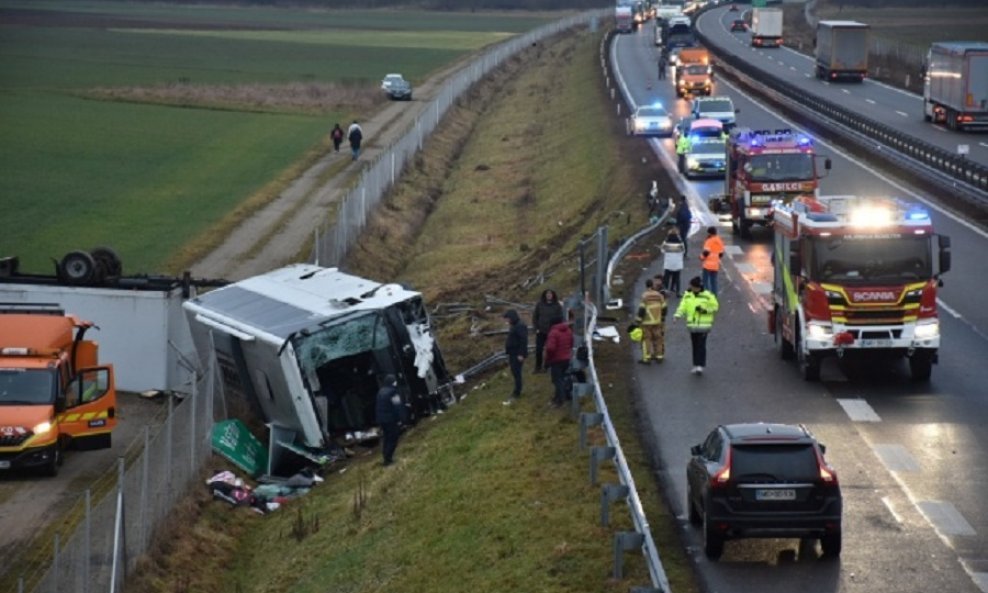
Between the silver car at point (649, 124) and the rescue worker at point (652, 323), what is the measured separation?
42978 millimetres

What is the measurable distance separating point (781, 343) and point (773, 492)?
12827 mm

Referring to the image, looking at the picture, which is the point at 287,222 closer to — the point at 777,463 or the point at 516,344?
the point at 516,344

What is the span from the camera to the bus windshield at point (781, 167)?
151 feet

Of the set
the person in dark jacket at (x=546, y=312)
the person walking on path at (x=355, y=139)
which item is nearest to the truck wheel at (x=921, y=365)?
the person in dark jacket at (x=546, y=312)

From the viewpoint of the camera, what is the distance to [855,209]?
30.4 metres

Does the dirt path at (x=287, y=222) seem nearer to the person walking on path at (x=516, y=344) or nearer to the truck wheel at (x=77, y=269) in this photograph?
the truck wheel at (x=77, y=269)

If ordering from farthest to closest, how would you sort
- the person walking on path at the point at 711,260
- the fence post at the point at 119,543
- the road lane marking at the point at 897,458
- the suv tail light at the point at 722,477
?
the person walking on path at the point at 711,260 → the road lane marking at the point at 897,458 → the fence post at the point at 119,543 → the suv tail light at the point at 722,477

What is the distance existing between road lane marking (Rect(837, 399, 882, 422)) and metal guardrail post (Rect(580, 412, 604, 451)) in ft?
14.1

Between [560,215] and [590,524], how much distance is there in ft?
129

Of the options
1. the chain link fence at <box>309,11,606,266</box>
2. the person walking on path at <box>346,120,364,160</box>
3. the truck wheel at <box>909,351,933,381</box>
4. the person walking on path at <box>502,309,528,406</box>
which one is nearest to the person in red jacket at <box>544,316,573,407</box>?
the person walking on path at <box>502,309,528,406</box>

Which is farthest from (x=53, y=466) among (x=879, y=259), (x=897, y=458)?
(x=879, y=259)

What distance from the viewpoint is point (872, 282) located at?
29.6 m

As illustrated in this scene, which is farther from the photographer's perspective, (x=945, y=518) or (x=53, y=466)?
(x=53, y=466)

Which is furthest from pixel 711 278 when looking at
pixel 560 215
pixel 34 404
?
pixel 560 215
